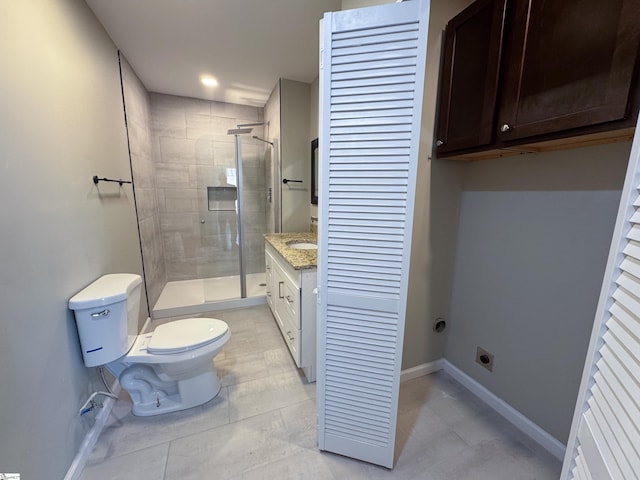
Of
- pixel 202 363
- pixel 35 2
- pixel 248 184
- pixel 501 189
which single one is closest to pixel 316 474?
pixel 202 363

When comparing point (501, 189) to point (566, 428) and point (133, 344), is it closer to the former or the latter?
point (566, 428)

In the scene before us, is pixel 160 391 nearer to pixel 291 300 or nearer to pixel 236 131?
pixel 291 300

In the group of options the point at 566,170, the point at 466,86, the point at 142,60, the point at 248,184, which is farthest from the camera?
the point at 248,184

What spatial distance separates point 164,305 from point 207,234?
1043 mm

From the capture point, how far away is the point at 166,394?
1612mm

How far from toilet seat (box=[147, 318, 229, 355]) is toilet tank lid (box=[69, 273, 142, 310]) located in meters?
0.33

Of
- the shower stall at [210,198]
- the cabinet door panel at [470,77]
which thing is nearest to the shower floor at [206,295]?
the shower stall at [210,198]

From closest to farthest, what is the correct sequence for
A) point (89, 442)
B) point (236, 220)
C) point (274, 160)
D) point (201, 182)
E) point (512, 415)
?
point (89, 442) < point (512, 415) < point (274, 160) < point (236, 220) < point (201, 182)

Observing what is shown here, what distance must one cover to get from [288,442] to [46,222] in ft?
5.03

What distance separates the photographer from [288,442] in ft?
4.46

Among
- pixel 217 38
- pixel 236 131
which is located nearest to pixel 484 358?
pixel 217 38

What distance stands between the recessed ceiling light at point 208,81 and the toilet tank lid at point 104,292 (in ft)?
7.11

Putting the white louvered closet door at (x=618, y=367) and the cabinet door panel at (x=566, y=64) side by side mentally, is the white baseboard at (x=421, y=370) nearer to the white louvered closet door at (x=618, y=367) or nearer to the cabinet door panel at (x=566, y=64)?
the white louvered closet door at (x=618, y=367)

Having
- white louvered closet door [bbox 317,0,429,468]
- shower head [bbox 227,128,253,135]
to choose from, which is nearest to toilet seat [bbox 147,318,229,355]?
white louvered closet door [bbox 317,0,429,468]
